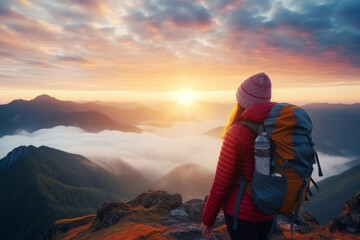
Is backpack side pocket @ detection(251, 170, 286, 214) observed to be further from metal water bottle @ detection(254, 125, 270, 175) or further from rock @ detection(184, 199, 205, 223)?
rock @ detection(184, 199, 205, 223)

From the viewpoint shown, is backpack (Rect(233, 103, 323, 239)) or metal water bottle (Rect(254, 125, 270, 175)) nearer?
backpack (Rect(233, 103, 323, 239))

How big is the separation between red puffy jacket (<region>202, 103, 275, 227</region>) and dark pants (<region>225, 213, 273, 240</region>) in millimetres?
163

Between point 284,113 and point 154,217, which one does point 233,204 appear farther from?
point 154,217

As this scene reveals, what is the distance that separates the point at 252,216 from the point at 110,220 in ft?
121

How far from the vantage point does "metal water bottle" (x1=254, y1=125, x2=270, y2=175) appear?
5066 mm

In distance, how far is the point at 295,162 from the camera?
16.2ft

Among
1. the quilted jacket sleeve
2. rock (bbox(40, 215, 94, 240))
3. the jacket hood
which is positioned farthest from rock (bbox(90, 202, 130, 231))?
the jacket hood

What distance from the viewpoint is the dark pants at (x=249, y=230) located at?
5746 mm

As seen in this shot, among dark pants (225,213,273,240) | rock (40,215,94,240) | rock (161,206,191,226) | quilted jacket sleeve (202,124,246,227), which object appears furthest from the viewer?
rock (40,215,94,240)

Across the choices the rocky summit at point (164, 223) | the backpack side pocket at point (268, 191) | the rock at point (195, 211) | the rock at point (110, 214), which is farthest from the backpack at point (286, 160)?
the rock at point (110, 214)

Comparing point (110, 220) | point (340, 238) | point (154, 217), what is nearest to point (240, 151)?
point (340, 238)

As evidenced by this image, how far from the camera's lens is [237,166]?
5453 mm

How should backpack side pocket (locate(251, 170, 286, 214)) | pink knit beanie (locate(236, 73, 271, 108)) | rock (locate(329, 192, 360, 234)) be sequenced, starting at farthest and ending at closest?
rock (locate(329, 192, 360, 234)), pink knit beanie (locate(236, 73, 271, 108)), backpack side pocket (locate(251, 170, 286, 214))

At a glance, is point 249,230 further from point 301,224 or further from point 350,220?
point 301,224
